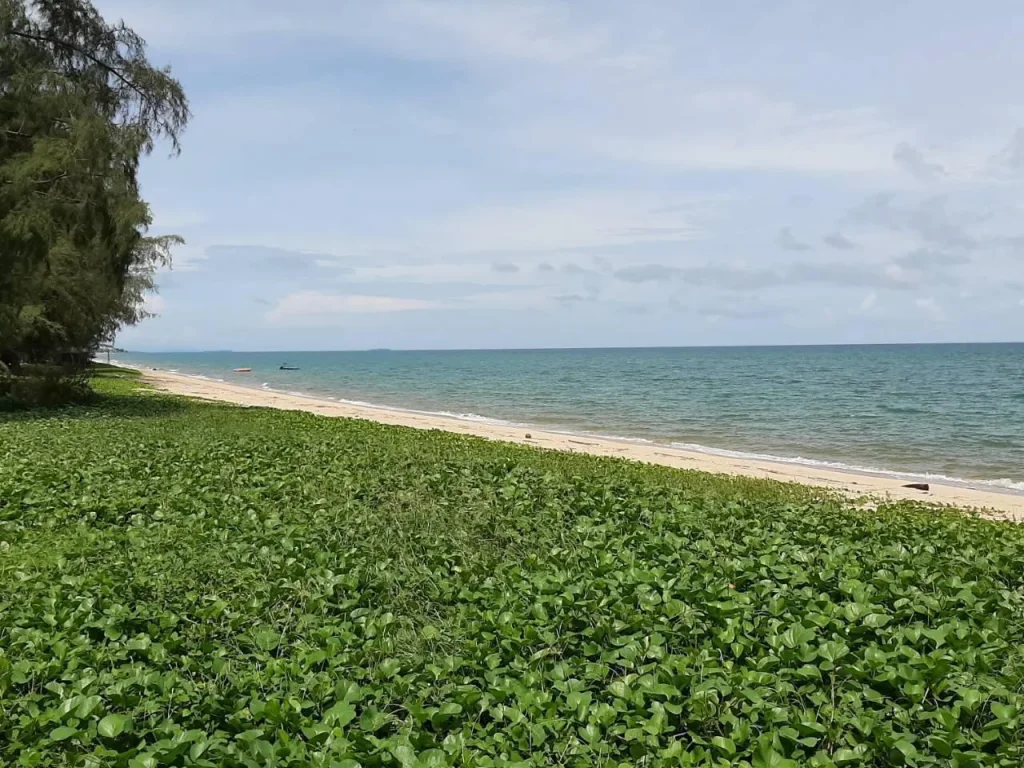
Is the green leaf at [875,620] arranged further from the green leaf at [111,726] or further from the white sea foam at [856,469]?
the white sea foam at [856,469]

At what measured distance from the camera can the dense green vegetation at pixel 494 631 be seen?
453 cm

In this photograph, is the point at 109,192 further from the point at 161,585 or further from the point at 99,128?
the point at 161,585

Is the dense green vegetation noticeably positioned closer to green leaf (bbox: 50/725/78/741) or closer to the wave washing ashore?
green leaf (bbox: 50/725/78/741)

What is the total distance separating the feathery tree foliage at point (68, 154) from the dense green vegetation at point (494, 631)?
41.6ft

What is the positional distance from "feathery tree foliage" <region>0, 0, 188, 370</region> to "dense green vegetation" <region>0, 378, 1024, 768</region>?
12684 mm

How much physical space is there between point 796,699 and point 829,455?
2443 centimetres

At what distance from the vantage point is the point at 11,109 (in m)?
21.6

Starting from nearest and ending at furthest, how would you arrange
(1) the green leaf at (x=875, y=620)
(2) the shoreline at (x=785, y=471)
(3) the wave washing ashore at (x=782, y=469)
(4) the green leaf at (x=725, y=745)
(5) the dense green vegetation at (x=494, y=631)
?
(4) the green leaf at (x=725, y=745) < (5) the dense green vegetation at (x=494, y=631) < (1) the green leaf at (x=875, y=620) < (2) the shoreline at (x=785, y=471) < (3) the wave washing ashore at (x=782, y=469)

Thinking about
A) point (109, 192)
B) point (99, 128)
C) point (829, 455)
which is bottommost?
point (829, 455)


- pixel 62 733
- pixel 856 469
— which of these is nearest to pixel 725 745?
pixel 62 733

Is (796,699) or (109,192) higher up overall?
(109,192)

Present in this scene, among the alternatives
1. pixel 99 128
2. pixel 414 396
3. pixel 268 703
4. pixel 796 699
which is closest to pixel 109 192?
pixel 99 128

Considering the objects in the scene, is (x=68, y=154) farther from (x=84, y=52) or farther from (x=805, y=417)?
(x=805, y=417)

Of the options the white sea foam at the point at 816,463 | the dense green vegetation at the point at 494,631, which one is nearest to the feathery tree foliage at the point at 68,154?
the dense green vegetation at the point at 494,631
